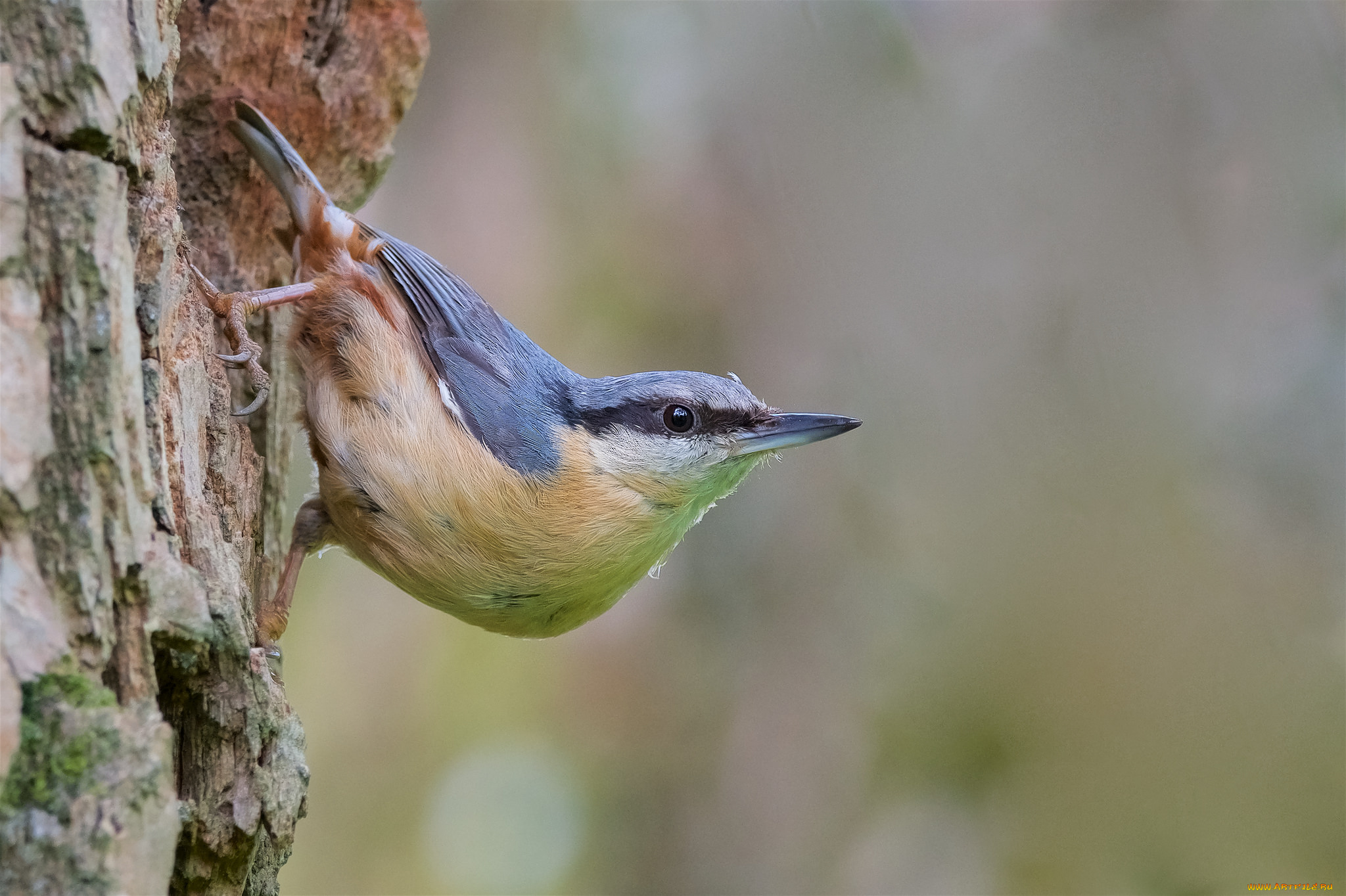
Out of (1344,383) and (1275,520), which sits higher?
(1344,383)

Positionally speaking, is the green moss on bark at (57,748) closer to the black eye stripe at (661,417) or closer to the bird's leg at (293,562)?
the bird's leg at (293,562)

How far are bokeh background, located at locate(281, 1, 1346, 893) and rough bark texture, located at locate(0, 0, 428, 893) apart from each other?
9.51ft

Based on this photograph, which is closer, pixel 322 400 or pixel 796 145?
pixel 322 400

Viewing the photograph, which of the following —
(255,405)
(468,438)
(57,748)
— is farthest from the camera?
(468,438)

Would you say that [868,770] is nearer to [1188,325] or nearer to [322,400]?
[1188,325]

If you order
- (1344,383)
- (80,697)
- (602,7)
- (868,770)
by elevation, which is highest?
(602,7)

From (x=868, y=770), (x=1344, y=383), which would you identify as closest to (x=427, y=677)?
(x=868, y=770)

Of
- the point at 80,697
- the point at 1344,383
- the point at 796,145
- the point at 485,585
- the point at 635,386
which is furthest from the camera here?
the point at 796,145

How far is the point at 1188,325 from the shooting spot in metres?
4.49

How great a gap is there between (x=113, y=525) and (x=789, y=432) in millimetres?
1726

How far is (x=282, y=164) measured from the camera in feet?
9.69

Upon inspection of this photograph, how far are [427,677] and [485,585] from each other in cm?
235

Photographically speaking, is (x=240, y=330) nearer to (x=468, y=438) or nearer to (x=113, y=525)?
(x=468, y=438)

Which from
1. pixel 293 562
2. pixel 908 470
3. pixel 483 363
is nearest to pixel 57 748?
pixel 293 562
